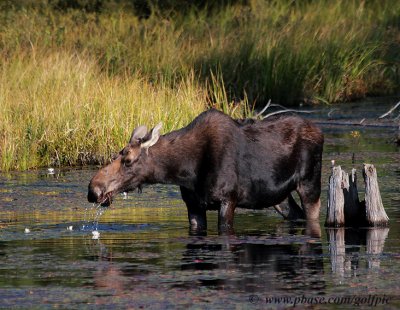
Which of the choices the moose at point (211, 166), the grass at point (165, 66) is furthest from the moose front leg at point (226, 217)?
the grass at point (165, 66)

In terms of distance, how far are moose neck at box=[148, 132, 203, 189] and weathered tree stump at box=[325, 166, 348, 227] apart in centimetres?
138

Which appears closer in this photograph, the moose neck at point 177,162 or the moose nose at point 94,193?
the moose nose at point 94,193

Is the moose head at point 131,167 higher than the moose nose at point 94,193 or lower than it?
higher

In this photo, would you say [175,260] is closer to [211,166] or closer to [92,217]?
[211,166]

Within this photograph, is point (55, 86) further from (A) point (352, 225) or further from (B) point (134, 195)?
(A) point (352, 225)

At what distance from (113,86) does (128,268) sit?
34.0 ft

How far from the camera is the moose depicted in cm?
1264

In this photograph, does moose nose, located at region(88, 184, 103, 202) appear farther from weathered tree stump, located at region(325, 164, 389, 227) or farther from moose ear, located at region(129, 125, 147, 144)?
weathered tree stump, located at region(325, 164, 389, 227)

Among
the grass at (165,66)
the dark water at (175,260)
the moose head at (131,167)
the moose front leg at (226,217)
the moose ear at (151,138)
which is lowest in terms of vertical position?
the dark water at (175,260)

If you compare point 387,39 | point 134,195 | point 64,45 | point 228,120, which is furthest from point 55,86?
point 387,39

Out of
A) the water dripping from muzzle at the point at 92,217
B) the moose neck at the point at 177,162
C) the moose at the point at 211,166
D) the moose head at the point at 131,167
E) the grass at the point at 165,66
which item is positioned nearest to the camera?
the moose head at the point at 131,167

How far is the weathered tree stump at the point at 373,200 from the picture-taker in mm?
12680

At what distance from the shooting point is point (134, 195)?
1656 cm

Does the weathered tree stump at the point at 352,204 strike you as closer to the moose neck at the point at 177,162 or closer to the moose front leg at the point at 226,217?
the moose front leg at the point at 226,217
